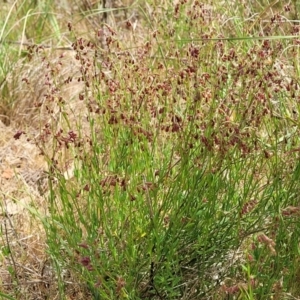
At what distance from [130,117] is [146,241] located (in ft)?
1.32

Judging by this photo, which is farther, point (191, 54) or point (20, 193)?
point (20, 193)

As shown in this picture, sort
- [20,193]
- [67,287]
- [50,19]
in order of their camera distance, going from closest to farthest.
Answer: [67,287]
[20,193]
[50,19]

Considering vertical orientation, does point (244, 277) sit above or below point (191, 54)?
below

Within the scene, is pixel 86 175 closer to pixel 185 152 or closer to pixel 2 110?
pixel 185 152

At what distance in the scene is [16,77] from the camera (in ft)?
13.9

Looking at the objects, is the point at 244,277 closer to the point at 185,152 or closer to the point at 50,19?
the point at 185,152

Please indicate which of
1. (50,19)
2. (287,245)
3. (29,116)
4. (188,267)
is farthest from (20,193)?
(50,19)

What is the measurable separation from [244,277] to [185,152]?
514 mm

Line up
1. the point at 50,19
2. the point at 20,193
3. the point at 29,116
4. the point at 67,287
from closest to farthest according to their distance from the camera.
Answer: the point at 67,287, the point at 20,193, the point at 29,116, the point at 50,19

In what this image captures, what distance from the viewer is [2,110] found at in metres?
4.22

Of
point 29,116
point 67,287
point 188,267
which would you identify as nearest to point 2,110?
point 29,116

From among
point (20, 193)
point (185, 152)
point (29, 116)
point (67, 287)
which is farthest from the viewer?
point (29, 116)

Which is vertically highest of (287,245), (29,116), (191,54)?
(191,54)

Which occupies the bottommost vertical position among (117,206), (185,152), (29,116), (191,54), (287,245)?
(29,116)
